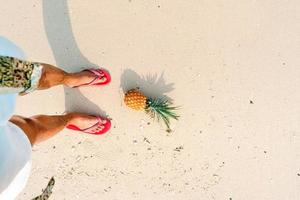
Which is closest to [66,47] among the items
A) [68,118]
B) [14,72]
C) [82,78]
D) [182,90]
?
[82,78]

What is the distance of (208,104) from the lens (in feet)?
8.50

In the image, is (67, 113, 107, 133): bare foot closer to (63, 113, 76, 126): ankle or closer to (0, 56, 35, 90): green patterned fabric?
(63, 113, 76, 126): ankle

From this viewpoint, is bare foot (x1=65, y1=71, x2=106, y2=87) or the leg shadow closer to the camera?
bare foot (x1=65, y1=71, x2=106, y2=87)

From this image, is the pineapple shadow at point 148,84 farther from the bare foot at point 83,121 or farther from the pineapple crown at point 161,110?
the bare foot at point 83,121

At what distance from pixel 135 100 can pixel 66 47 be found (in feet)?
1.63

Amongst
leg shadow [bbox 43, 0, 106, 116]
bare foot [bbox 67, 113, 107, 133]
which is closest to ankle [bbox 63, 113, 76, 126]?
bare foot [bbox 67, 113, 107, 133]

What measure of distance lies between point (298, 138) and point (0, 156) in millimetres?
1604

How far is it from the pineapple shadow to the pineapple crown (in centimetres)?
3

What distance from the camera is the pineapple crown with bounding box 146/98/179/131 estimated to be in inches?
100.0

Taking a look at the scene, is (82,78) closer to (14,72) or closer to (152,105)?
(152,105)

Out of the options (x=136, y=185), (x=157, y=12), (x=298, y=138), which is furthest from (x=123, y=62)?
(x=298, y=138)

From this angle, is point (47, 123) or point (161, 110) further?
point (161, 110)

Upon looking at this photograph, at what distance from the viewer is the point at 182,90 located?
2.59 metres

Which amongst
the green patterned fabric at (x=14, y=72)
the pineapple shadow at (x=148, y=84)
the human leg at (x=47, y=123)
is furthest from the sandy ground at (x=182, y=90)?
the green patterned fabric at (x=14, y=72)
